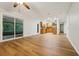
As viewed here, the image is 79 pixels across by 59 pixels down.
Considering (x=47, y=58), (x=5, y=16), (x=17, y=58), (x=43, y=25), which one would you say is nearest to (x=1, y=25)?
(x=5, y=16)

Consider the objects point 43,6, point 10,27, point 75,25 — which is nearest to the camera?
point 75,25

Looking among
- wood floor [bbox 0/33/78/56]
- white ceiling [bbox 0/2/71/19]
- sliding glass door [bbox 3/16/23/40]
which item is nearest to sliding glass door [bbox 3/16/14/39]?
sliding glass door [bbox 3/16/23/40]

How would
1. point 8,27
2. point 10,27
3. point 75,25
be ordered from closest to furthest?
point 75,25 < point 8,27 < point 10,27

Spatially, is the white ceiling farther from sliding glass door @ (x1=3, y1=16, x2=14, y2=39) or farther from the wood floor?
the wood floor

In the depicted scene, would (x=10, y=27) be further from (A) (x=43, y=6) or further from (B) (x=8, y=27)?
(A) (x=43, y=6)

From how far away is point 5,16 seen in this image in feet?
23.0

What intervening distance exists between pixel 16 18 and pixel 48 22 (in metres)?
10.7

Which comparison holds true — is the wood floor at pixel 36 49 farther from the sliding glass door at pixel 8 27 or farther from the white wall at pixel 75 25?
the sliding glass door at pixel 8 27

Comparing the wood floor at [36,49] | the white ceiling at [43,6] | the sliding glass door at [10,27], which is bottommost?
the wood floor at [36,49]

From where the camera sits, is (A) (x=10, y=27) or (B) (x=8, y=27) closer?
(B) (x=8, y=27)

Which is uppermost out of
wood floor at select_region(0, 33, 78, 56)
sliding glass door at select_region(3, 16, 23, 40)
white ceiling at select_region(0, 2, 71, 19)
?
white ceiling at select_region(0, 2, 71, 19)

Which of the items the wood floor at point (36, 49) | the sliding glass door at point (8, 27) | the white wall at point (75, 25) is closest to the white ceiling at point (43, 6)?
the sliding glass door at point (8, 27)

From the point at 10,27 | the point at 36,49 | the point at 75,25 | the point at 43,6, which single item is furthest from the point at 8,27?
the point at 75,25

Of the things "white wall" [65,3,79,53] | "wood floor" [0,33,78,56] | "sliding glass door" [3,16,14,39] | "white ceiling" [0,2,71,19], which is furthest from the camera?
"sliding glass door" [3,16,14,39]
